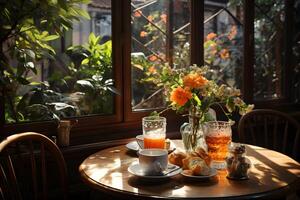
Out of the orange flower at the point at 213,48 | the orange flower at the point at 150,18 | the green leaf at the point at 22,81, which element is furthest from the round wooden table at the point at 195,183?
the orange flower at the point at 213,48

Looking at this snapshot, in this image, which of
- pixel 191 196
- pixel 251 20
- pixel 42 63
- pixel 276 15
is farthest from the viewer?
pixel 276 15

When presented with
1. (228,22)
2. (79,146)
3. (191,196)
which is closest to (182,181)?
(191,196)

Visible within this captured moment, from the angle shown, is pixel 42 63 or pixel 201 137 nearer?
pixel 201 137

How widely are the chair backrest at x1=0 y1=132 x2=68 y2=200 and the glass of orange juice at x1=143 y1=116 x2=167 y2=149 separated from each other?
14.4 inches

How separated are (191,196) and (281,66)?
2220mm

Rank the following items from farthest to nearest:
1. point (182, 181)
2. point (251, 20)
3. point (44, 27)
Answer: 1. point (251, 20)
2. point (44, 27)
3. point (182, 181)

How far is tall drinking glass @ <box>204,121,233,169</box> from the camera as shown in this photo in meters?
1.60

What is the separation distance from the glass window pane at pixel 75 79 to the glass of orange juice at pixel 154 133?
1.98 ft

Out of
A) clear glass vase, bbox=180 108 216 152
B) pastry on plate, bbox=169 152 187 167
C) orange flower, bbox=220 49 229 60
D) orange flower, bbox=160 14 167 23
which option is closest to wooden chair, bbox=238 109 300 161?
orange flower, bbox=220 49 229 60

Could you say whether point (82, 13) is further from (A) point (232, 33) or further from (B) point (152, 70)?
(A) point (232, 33)

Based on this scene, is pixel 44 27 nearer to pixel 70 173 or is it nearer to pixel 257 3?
pixel 70 173

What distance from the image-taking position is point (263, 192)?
133cm

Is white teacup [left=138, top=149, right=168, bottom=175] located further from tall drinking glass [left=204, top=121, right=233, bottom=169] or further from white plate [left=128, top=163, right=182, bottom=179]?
tall drinking glass [left=204, top=121, right=233, bottom=169]

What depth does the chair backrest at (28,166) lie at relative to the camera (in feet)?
4.92
